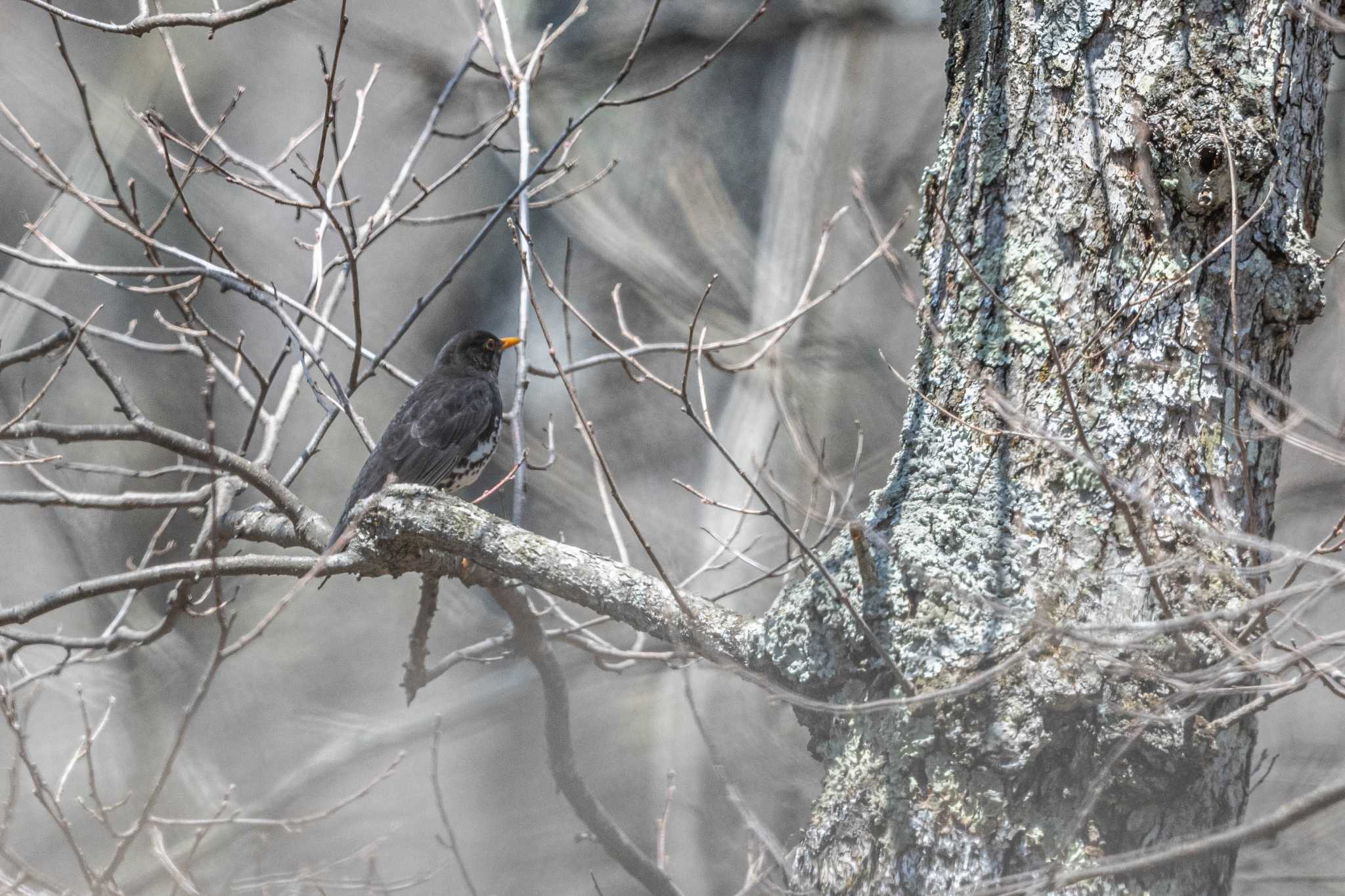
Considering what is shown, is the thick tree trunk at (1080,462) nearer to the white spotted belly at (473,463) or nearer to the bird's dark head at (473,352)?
the white spotted belly at (473,463)

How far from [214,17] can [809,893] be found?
2203 mm

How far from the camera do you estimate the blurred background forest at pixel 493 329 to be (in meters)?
7.82

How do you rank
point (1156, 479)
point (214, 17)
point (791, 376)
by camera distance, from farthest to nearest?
point (791, 376) < point (214, 17) < point (1156, 479)

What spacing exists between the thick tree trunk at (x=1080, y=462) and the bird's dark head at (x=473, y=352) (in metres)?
3.33

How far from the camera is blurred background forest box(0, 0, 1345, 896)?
7.82 meters

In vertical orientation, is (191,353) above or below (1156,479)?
above

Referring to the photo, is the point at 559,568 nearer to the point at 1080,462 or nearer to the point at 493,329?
the point at 1080,462

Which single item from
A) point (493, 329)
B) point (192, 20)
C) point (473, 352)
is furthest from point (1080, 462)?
point (493, 329)

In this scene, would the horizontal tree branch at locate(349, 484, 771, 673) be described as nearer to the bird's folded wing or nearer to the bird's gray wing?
the bird's gray wing

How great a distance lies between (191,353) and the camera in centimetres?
→ 359

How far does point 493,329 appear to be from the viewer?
26.3 feet

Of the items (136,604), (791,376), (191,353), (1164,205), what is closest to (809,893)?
(1164,205)

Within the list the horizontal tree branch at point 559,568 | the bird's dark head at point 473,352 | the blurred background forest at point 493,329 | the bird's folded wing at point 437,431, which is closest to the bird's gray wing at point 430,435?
the bird's folded wing at point 437,431

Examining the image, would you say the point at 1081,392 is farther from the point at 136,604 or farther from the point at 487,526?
the point at 136,604
